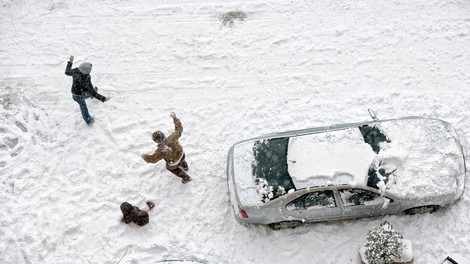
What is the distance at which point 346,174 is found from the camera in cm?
731

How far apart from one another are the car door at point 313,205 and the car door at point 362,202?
0.15 meters

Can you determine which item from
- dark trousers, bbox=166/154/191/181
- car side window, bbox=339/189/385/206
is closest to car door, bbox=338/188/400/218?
car side window, bbox=339/189/385/206

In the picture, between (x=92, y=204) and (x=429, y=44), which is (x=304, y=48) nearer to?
(x=429, y=44)

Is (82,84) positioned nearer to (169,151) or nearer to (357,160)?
(169,151)

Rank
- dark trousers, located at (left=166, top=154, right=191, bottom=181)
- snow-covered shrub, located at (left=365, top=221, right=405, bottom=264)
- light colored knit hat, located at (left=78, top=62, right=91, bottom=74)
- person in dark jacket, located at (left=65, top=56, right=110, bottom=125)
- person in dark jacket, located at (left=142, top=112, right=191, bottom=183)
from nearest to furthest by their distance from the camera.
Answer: snow-covered shrub, located at (left=365, top=221, right=405, bottom=264) → person in dark jacket, located at (left=142, top=112, right=191, bottom=183) → dark trousers, located at (left=166, top=154, right=191, bottom=181) → light colored knit hat, located at (left=78, top=62, right=91, bottom=74) → person in dark jacket, located at (left=65, top=56, right=110, bottom=125)

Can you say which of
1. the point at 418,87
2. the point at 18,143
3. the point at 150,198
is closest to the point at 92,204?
the point at 150,198

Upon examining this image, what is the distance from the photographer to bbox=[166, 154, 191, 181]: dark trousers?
26.7ft

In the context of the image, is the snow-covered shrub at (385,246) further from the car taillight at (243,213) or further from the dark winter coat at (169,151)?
the dark winter coat at (169,151)

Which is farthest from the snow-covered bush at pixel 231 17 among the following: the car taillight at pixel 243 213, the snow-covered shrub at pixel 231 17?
the car taillight at pixel 243 213

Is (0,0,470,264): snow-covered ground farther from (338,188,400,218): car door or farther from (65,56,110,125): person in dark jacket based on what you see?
(65,56,110,125): person in dark jacket

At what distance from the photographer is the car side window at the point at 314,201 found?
7.37 meters

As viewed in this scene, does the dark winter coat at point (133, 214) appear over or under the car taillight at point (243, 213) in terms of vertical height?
under

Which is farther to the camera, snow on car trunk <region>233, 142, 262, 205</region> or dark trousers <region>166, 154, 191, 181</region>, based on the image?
dark trousers <region>166, 154, 191, 181</region>

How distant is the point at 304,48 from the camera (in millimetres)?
10156
